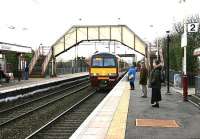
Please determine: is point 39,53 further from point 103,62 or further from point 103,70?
point 103,70

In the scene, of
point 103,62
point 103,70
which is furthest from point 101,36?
point 103,70

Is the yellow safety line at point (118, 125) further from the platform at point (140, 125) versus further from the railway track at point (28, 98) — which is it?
the railway track at point (28, 98)

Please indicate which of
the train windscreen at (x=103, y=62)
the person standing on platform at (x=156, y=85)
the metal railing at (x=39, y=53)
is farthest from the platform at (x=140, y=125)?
the metal railing at (x=39, y=53)

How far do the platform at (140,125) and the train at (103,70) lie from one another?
16.9m

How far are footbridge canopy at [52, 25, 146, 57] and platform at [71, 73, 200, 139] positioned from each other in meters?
42.0

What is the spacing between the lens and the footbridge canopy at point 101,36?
5972 centimetres

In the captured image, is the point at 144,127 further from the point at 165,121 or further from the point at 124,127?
the point at 165,121

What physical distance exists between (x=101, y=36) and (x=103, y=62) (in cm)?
2477

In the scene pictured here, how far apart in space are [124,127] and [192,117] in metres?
3.22

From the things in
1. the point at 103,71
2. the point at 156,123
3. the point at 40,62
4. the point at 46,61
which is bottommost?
the point at 156,123

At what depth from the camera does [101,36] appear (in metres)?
60.4

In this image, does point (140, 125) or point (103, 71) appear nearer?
point (140, 125)

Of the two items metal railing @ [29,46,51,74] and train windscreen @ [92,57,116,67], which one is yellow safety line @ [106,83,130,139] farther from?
metal railing @ [29,46,51,74]

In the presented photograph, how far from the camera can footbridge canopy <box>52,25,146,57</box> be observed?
59.7 metres
